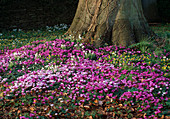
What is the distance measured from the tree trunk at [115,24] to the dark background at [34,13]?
18.2ft

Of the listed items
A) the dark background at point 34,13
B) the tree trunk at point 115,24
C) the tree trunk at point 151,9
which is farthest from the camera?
the tree trunk at point 151,9

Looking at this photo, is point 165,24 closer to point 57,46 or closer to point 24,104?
point 57,46

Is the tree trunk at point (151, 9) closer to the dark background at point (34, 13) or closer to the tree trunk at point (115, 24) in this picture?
the dark background at point (34, 13)

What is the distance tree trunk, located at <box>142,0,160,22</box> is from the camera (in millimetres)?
13852

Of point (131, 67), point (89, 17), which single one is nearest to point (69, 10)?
point (89, 17)

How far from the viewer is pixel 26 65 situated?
576 centimetres

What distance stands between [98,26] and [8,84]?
3132mm

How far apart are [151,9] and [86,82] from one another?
10787 millimetres

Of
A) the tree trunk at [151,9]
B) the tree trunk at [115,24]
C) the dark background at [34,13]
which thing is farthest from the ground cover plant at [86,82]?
the tree trunk at [151,9]

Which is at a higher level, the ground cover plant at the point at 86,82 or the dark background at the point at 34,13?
the dark background at the point at 34,13

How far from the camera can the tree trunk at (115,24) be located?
6371 millimetres

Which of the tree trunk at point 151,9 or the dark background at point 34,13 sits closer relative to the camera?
the dark background at point 34,13

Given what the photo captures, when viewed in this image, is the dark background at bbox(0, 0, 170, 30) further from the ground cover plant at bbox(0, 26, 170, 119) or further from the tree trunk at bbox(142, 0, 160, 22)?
the ground cover plant at bbox(0, 26, 170, 119)

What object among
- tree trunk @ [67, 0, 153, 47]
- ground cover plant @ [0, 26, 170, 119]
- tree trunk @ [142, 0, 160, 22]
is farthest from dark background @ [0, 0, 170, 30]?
tree trunk @ [67, 0, 153, 47]
